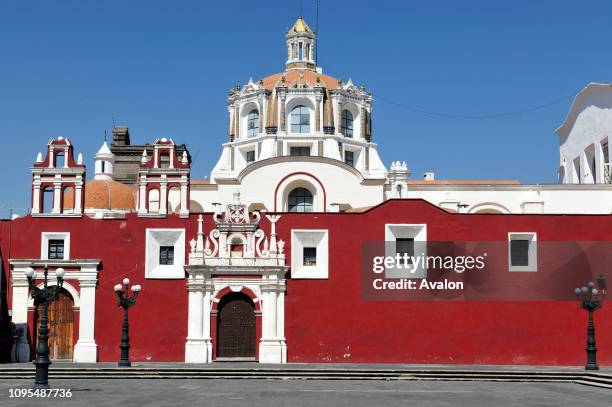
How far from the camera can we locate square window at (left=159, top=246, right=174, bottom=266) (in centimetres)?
3247

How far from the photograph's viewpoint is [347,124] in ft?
172

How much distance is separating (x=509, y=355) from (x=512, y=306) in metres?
1.60

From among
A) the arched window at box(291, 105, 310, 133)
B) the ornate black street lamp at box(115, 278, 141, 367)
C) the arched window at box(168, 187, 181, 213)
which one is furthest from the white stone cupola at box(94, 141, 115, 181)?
the ornate black street lamp at box(115, 278, 141, 367)

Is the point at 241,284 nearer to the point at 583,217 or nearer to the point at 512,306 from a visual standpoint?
the point at 512,306

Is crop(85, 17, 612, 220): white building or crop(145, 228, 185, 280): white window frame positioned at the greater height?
crop(85, 17, 612, 220): white building

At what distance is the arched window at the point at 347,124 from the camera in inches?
2048

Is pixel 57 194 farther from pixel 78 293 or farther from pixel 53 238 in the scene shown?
pixel 78 293

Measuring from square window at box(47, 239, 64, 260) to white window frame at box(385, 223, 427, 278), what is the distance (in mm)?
10867

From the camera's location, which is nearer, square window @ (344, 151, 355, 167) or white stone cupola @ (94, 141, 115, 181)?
white stone cupola @ (94, 141, 115, 181)

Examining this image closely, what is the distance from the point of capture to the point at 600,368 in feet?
98.1

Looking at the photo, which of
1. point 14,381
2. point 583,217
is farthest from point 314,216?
point 14,381

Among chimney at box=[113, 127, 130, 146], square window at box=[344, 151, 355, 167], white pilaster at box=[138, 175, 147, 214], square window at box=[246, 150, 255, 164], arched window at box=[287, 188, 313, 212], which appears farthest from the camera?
chimney at box=[113, 127, 130, 146]

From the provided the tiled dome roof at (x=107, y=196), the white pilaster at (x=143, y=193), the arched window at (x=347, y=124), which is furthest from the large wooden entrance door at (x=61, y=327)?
the arched window at (x=347, y=124)

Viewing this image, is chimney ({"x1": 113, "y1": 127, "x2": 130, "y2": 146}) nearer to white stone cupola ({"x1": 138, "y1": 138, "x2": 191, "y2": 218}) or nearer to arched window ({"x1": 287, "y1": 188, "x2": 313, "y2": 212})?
arched window ({"x1": 287, "y1": 188, "x2": 313, "y2": 212})
